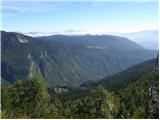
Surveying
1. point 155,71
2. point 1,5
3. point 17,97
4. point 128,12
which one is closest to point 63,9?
point 128,12

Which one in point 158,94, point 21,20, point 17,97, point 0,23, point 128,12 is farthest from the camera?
point 17,97

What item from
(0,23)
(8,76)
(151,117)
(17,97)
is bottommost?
(8,76)

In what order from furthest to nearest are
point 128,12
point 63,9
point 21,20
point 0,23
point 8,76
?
point 8,76
point 21,20
point 63,9
point 128,12
point 0,23

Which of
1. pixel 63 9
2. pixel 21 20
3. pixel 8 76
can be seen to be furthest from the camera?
pixel 8 76

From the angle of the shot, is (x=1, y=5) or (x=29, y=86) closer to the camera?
(x=1, y=5)

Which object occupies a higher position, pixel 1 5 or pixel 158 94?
pixel 1 5

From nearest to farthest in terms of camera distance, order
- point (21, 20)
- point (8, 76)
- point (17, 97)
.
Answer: point (21, 20) → point (17, 97) → point (8, 76)

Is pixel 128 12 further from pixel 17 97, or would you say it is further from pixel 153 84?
Result: pixel 17 97

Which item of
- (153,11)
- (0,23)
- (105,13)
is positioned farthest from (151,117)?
(105,13)

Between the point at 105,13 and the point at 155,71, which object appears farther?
the point at 105,13

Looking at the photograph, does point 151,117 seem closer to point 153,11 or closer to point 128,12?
point 153,11
